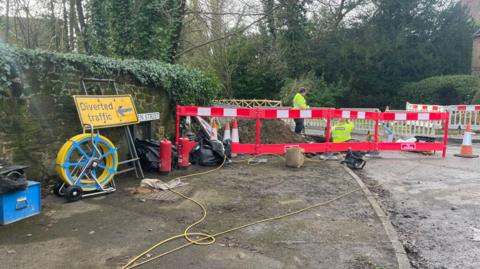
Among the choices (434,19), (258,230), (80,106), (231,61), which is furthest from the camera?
(231,61)

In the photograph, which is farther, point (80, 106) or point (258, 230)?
point (80, 106)

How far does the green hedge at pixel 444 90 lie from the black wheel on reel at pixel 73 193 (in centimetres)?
2176

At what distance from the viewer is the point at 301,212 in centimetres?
540

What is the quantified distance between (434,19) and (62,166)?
26.7m

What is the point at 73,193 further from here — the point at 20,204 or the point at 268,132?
the point at 268,132

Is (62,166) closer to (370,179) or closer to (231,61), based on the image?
(370,179)

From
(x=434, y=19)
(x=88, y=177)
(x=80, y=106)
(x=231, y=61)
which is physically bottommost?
(x=88, y=177)

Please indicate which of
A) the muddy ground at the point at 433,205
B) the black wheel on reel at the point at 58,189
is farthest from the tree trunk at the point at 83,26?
the muddy ground at the point at 433,205

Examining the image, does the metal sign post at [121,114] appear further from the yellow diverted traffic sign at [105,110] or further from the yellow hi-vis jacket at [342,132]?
the yellow hi-vis jacket at [342,132]

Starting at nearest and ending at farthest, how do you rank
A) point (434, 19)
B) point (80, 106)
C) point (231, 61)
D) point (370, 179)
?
point (80, 106) → point (370, 179) → point (434, 19) → point (231, 61)

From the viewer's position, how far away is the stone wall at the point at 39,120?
5.54 meters

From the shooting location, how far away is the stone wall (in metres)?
5.54

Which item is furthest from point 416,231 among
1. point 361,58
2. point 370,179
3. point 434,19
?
point 434,19

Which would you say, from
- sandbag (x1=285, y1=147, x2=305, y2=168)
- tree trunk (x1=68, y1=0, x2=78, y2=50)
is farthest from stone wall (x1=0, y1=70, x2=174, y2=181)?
tree trunk (x1=68, y1=0, x2=78, y2=50)
